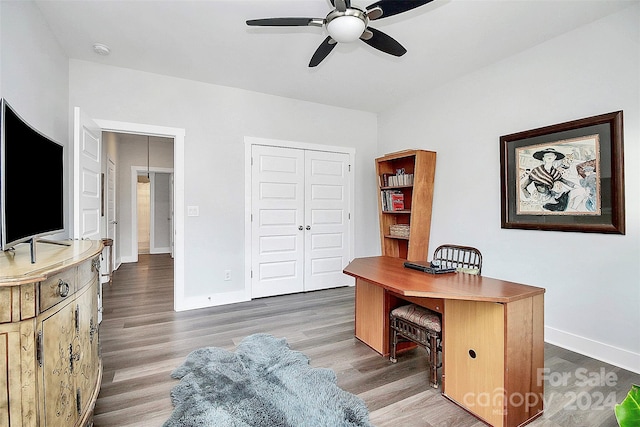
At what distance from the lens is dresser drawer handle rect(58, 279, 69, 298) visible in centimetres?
123

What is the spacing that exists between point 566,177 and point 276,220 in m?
A: 3.14

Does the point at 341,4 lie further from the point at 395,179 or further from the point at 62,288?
the point at 395,179

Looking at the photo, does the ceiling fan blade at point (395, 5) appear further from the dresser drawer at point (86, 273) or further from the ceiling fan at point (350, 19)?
the dresser drawer at point (86, 273)

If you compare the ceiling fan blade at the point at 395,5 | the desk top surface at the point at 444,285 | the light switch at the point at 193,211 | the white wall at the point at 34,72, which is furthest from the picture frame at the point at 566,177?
the white wall at the point at 34,72

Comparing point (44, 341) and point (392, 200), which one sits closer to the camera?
point (44, 341)

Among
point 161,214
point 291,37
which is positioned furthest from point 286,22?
point 161,214

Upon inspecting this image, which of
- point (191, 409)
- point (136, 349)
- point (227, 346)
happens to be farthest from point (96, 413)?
point (227, 346)

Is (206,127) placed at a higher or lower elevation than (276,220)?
higher

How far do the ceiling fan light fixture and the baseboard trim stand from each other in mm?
2996

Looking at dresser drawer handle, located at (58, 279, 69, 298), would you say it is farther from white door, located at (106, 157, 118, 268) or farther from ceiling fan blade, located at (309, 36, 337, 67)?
white door, located at (106, 157, 118, 268)

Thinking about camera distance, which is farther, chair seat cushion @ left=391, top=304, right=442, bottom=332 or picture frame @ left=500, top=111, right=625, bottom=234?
picture frame @ left=500, top=111, right=625, bottom=234

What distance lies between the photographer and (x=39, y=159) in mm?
1641

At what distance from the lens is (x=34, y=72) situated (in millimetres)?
2277

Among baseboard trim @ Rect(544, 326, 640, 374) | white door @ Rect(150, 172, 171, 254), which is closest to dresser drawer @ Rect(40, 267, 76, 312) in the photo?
baseboard trim @ Rect(544, 326, 640, 374)
